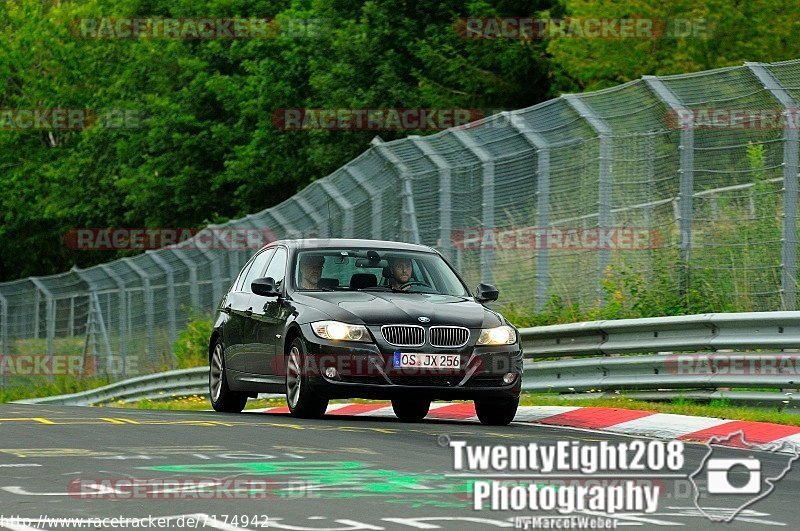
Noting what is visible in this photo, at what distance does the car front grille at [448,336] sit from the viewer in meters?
15.0

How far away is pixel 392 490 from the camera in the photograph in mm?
9688

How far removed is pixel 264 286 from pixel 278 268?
2.93 ft

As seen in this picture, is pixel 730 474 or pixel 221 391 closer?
pixel 730 474

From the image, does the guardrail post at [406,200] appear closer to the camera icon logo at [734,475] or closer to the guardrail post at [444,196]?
the guardrail post at [444,196]

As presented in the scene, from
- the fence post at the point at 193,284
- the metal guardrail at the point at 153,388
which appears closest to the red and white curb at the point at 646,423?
the metal guardrail at the point at 153,388

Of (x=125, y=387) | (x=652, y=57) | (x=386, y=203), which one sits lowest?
(x=125, y=387)

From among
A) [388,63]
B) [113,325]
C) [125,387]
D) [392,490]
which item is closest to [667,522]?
[392,490]

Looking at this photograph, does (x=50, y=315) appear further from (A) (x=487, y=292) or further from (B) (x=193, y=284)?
(A) (x=487, y=292)

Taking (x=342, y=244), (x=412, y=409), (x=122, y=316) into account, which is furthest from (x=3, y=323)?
(x=342, y=244)

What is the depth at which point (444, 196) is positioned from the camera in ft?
72.2

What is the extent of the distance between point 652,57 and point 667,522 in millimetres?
36881

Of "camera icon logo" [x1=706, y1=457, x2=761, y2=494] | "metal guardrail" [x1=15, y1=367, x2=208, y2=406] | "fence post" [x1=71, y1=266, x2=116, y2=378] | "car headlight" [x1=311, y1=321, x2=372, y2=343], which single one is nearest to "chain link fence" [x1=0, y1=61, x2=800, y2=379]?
"metal guardrail" [x1=15, y1=367, x2=208, y2=406]

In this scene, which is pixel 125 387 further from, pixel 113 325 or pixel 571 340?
pixel 571 340

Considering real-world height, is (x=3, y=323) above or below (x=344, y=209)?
below
